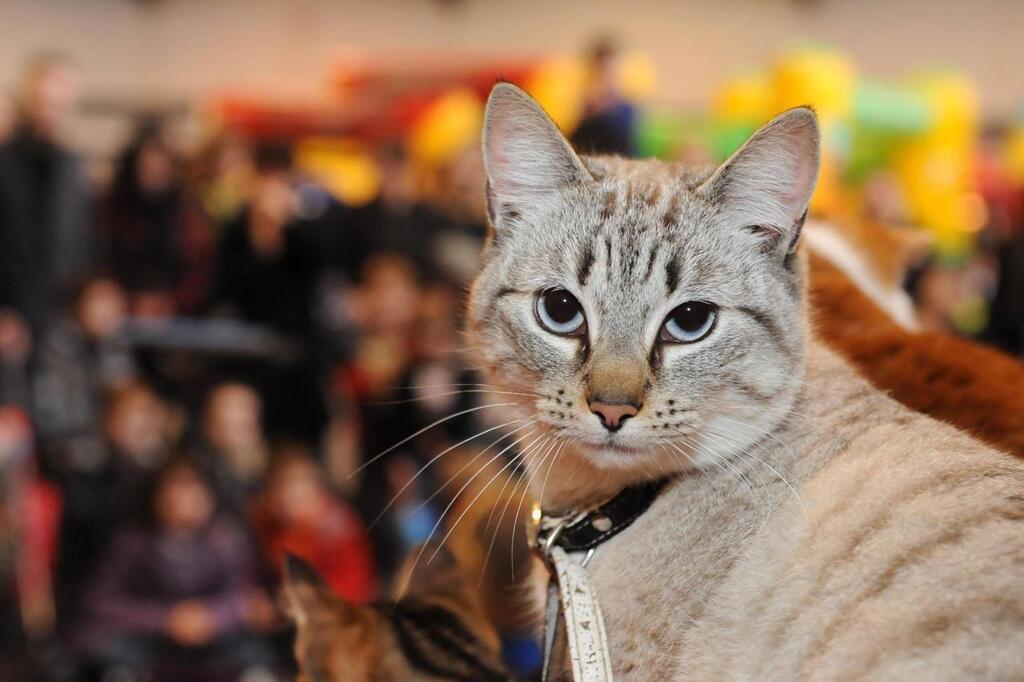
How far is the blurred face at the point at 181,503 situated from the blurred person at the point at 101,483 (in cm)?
48

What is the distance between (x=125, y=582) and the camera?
3.88 meters

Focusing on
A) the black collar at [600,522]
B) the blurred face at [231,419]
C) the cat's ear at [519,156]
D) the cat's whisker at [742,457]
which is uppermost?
the cat's ear at [519,156]

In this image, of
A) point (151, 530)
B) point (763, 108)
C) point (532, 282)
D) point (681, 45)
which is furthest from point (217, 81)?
point (532, 282)

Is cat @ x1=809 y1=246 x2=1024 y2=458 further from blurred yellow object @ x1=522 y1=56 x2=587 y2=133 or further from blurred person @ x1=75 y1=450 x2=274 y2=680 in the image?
blurred yellow object @ x1=522 y1=56 x2=587 y2=133

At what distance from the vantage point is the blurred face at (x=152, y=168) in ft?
17.1

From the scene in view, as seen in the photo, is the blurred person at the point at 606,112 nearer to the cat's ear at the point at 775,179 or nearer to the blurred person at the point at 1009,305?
the cat's ear at the point at 775,179

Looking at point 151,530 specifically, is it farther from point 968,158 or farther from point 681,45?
point 681,45

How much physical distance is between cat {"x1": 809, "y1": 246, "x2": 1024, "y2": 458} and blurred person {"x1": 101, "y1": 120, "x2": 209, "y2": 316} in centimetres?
408

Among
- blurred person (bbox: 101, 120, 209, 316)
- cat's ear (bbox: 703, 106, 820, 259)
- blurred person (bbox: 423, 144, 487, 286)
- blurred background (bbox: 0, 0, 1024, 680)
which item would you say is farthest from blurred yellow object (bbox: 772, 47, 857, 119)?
cat's ear (bbox: 703, 106, 820, 259)

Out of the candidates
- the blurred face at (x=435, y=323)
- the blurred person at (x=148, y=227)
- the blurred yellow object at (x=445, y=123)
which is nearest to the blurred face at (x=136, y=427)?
the blurred person at (x=148, y=227)

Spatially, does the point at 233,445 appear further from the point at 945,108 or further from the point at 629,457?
the point at 945,108

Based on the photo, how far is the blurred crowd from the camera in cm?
392

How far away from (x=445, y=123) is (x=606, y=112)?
4729 millimetres

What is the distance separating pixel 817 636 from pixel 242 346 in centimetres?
421
